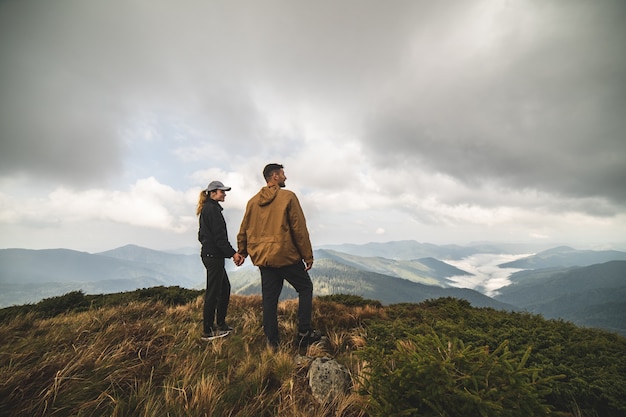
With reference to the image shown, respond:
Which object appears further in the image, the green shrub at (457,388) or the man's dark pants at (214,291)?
the man's dark pants at (214,291)

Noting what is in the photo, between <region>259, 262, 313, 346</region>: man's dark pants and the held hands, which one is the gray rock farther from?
the held hands

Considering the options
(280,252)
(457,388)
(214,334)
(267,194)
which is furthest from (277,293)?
(457,388)

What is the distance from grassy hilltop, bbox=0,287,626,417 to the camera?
182cm

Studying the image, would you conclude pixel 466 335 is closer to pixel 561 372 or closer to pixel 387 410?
pixel 561 372

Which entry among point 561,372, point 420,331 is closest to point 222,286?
point 420,331

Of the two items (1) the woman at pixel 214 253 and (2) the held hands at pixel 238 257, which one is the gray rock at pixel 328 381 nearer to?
(2) the held hands at pixel 238 257

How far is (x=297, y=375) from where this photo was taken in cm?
324

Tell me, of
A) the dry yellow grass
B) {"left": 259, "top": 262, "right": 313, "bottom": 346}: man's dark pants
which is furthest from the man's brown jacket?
the dry yellow grass

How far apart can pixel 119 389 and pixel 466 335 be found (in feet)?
15.1

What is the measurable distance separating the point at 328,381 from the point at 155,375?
206 centimetres

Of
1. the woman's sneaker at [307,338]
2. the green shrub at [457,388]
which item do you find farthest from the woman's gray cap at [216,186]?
the green shrub at [457,388]

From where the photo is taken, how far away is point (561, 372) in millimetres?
2887

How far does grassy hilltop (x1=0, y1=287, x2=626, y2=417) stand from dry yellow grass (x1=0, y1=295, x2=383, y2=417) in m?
0.01

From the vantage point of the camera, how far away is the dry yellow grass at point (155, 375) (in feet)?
7.84
